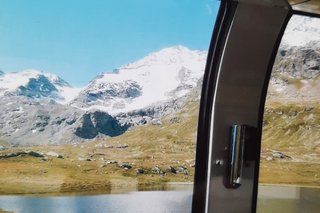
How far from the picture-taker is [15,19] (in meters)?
2.02

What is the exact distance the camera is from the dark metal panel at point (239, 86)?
8.02 feet

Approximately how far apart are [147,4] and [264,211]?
1.45m

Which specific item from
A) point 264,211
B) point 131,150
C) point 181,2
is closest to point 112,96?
point 131,150

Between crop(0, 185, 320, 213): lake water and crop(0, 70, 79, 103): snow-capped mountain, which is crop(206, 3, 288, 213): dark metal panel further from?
crop(0, 70, 79, 103): snow-capped mountain

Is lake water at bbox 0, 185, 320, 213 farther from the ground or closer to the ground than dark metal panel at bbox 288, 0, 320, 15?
closer to the ground

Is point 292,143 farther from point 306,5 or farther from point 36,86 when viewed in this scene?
point 36,86

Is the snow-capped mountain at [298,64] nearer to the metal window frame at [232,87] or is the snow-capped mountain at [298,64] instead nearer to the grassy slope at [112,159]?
the metal window frame at [232,87]

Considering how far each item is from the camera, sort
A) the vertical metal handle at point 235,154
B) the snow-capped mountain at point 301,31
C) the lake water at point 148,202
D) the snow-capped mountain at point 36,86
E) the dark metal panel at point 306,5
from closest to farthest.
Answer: the snow-capped mountain at point 36,86
the lake water at point 148,202
the dark metal panel at point 306,5
the vertical metal handle at point 235,154
the snow-capped mountain at point 301,31

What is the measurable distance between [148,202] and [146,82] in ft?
2.17

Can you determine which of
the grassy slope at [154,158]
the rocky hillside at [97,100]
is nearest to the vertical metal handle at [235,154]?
the grassy slope at [154,158]

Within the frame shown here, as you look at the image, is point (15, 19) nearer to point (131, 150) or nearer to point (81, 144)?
point (81, 144)

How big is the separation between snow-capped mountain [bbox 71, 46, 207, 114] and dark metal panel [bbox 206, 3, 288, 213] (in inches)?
6.6

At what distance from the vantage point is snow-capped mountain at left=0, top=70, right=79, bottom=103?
2.05 metres

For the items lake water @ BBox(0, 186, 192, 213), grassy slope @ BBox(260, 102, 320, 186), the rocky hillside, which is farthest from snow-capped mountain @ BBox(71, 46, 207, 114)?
grassy slope @ BBox(260, 102, 320, 186)
